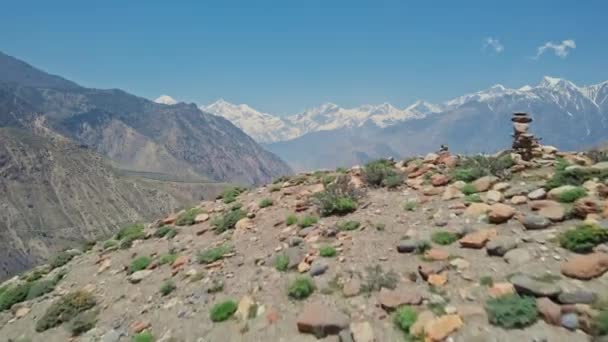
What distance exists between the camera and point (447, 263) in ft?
41.1

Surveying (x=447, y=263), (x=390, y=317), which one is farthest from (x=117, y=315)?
(x=447, y=263)

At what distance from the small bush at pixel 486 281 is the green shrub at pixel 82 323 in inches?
458

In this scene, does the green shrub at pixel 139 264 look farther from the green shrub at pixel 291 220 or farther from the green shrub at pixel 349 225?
the green shrub at pixel 349 225

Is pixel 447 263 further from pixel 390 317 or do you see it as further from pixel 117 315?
pixel 117 315

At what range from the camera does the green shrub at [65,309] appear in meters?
15.5

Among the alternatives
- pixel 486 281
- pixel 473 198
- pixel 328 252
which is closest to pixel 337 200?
pixel 328 252

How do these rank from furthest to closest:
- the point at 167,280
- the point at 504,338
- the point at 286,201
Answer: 1. the point at 286,201
2. the point at 167,280
3. the point at 504,338

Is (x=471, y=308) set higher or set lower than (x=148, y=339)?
higher

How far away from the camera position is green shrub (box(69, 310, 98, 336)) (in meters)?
14.6

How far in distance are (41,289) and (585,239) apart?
19558 mm

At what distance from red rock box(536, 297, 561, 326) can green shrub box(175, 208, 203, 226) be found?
55.2 ft

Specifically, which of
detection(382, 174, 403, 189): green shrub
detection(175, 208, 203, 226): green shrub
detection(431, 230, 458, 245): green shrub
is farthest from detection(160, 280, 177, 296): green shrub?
detection(382, 174, 403, 189): green shrub

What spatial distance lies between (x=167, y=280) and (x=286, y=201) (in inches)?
289

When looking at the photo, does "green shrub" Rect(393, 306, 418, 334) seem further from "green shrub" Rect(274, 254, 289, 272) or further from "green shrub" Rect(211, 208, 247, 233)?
"green shrub" Rect(211, 208, 247, 233)
